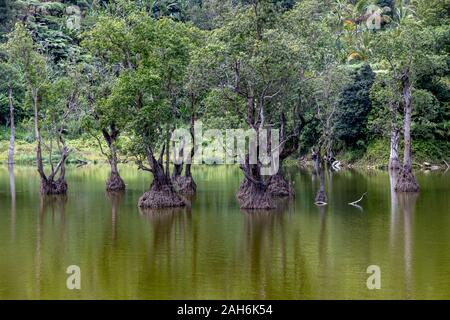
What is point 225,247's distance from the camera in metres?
26.6

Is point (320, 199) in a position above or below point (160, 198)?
below

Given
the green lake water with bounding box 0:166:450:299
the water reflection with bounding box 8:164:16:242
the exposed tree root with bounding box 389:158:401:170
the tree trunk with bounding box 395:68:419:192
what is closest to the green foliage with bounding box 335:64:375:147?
the exposed tree root with bounding box 389:158:401:170

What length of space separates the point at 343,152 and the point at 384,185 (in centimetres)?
2382

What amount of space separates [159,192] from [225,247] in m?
12.8

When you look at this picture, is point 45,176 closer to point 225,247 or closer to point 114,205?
point 114,205

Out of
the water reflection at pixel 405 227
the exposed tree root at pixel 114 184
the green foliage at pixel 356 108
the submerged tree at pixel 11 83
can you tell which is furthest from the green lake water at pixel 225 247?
the submerged tree at pixel 11 83

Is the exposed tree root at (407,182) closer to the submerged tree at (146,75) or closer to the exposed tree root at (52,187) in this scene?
the submerged tree at (146,75)

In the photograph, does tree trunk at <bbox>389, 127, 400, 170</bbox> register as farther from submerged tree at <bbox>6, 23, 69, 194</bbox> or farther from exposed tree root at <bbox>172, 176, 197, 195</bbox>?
submerged tree at <bbox>6, 23, 69, 194</bbox>

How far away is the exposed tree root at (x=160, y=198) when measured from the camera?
38.6 m

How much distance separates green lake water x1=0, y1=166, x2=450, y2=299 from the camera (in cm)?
2038

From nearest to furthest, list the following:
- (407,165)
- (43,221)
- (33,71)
Answer: (43,221), (407,165), (33,71)

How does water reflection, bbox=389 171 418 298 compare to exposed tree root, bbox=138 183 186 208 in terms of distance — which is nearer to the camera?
water reflection, bbox=389 171 418 298

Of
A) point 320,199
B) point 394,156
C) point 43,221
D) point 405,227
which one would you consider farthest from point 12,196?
point 394,156

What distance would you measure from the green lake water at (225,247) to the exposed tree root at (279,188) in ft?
3.86
